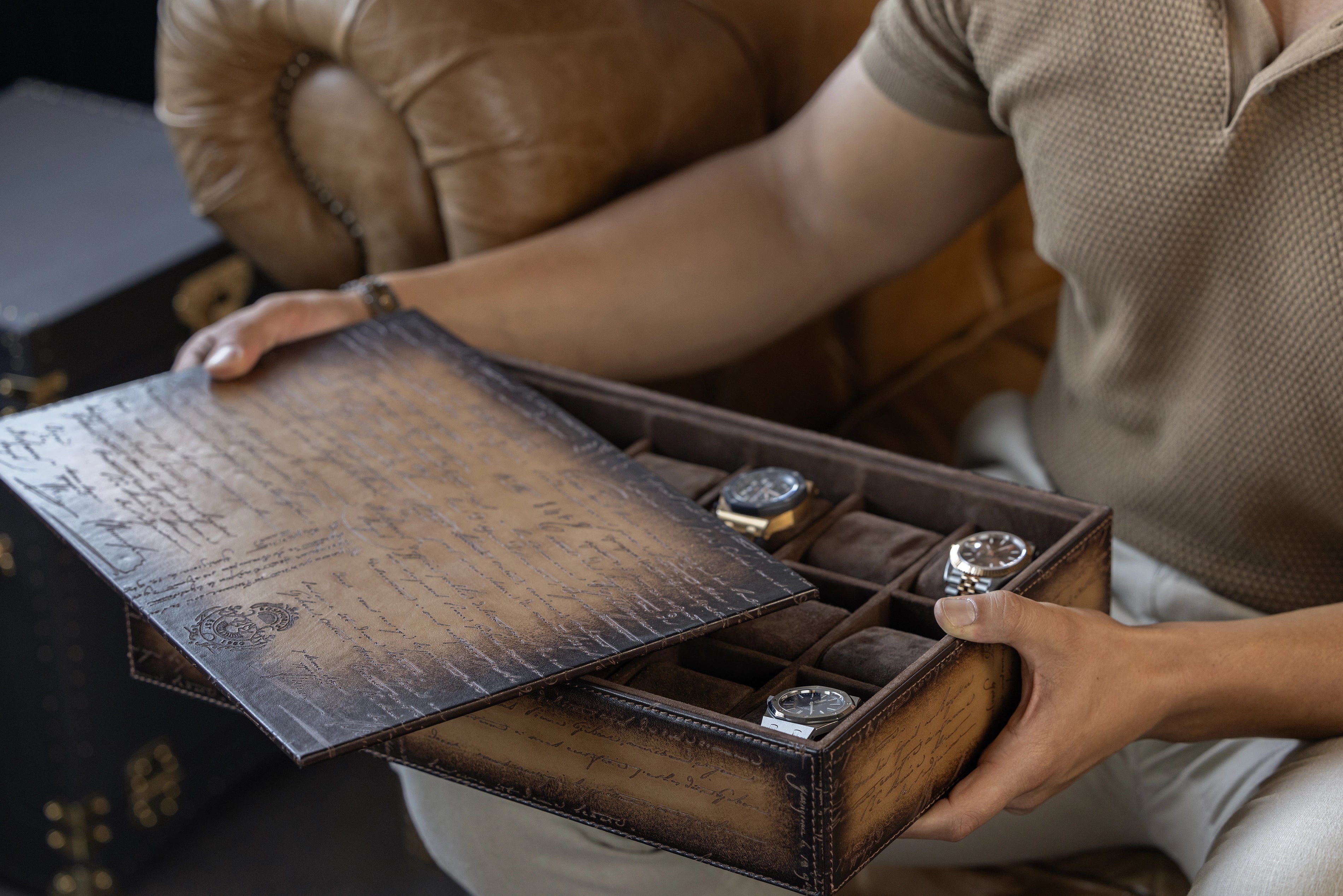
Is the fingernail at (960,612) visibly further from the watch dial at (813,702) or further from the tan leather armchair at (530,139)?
the tan leather armchair at (530,139)

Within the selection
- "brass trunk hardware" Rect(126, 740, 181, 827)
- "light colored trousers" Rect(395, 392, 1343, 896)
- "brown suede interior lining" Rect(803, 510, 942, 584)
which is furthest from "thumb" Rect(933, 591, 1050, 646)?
"brass trunk hardware" Rect(126, 740, 181, 827)

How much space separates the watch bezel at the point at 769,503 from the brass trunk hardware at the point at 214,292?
23.5 inches

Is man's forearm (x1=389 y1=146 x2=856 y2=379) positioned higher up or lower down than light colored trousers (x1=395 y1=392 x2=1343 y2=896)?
higher up

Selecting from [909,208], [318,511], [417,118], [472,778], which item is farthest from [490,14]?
[472,778]

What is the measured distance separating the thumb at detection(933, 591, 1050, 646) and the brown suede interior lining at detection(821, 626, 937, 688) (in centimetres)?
3

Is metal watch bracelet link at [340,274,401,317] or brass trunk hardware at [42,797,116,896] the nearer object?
metal watch bracelet link at [340,274,401,317]

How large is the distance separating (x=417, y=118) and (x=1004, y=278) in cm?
48

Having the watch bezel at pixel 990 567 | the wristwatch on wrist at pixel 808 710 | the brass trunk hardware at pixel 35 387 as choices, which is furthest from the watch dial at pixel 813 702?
the brass trunk hardware at pixel 35 387

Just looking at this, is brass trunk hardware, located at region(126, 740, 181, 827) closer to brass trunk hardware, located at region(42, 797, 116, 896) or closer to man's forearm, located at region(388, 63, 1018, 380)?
brass trunk hardware, located at region(42, 797, 116, 896)

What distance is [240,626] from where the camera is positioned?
1.70 ft

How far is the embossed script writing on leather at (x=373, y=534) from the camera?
493 millimetres

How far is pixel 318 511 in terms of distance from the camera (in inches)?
23.3

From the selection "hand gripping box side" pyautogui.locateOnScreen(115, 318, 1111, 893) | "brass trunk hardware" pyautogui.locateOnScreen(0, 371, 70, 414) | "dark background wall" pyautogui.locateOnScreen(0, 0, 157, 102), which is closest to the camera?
"hand gripping box side" pyautogui.locateOnScreen(115, 318, 1111, 893)

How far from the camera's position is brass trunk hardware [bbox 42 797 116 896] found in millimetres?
1109
